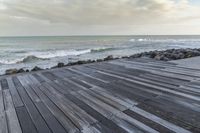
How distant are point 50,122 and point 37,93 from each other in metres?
1.30

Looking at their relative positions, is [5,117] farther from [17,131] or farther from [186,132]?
[186,132]

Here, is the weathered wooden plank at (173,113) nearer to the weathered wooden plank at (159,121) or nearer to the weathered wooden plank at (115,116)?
the weathered wooden plank at (159,121)

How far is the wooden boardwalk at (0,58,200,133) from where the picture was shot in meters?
1.97

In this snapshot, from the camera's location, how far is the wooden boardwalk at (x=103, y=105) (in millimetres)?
1974

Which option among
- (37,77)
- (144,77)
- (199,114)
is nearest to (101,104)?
(199,114)

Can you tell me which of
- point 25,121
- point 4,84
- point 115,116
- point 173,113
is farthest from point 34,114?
point 4,84

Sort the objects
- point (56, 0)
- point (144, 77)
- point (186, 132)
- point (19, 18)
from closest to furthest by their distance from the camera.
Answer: point (186, 132), point (144, 77), point (56, 0), point (19, 18)

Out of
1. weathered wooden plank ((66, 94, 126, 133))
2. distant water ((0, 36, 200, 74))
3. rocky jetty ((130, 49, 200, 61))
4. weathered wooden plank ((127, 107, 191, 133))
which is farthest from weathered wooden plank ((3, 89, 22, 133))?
distant water ((0, 36, 200, 74))

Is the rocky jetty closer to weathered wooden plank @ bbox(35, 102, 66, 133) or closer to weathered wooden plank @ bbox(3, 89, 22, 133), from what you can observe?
weathered wooden plank @ bbox(35, 102, 66, 133)

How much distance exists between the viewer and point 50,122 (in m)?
2.13

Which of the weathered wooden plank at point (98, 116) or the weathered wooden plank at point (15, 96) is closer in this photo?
the weathered wooden plank at point (98, 116)

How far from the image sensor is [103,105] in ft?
8.44

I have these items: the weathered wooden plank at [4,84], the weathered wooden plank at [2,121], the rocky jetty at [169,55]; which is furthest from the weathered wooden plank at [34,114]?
the rocky jetty at [169,55]

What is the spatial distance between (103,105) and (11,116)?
1374mm
